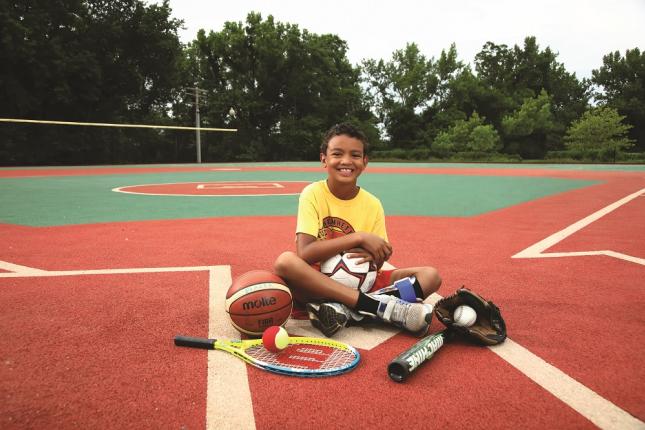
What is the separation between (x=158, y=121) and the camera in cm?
3853

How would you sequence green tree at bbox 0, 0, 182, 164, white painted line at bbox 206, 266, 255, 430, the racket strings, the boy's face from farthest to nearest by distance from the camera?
1. green tree at bbox 0, 0, 182, 164
2. the boy's face
3. the racket strings
4. white painted line at bbox 206, 266, 255, 430

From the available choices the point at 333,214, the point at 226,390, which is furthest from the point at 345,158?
the point at 226,390

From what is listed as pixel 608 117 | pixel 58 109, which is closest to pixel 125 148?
pixel 58 109

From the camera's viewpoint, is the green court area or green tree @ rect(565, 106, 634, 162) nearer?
the green court area

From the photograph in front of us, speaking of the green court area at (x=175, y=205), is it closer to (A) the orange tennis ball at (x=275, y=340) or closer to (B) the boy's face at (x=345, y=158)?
(B) the boy's face at (x=345, y=158)

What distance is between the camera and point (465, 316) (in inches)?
114

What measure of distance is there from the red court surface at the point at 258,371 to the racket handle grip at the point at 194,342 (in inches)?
1.8

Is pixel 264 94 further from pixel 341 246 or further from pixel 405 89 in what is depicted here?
pixel 341 246

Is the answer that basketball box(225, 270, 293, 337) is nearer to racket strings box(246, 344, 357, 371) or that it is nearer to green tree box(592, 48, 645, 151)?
racket strings box(246, 344, 357, 371)

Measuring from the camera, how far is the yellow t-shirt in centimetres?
339

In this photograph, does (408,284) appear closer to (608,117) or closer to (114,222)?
(114,222)

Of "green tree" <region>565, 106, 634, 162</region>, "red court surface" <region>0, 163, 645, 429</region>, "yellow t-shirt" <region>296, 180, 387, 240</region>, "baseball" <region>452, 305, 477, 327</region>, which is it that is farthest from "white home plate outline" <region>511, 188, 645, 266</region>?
"green tree" <region>565, 106, 634, 162</region>

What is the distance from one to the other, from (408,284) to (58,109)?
35.6 metres

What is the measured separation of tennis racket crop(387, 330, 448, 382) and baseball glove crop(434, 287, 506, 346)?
320 mm
